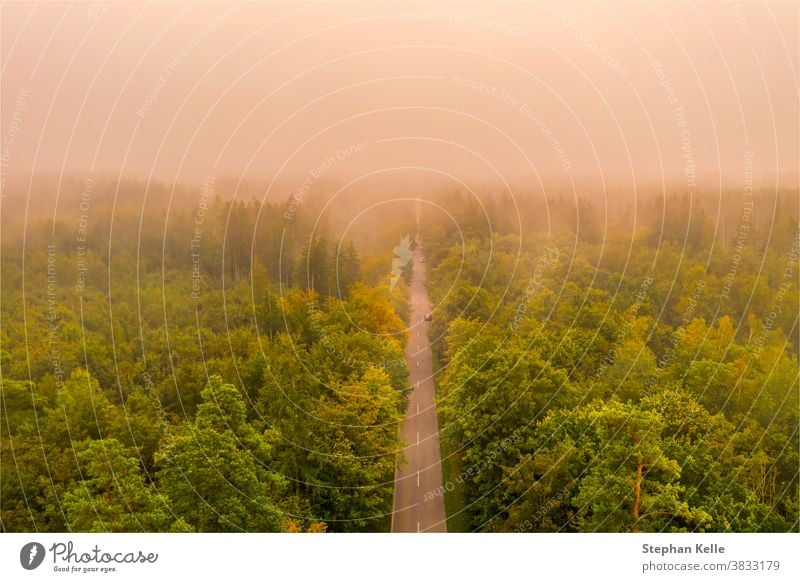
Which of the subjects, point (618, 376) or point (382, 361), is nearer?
point (618, 376)

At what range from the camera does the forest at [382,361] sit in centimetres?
1290

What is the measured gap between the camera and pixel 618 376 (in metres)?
14.9

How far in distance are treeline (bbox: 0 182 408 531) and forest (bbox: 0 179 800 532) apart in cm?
5

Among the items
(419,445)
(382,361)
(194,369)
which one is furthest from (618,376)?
(194,369)

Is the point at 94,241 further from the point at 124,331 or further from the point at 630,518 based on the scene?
the point at 630,518

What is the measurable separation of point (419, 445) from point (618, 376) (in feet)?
13.8

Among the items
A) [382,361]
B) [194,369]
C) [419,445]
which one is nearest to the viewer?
[194,369]

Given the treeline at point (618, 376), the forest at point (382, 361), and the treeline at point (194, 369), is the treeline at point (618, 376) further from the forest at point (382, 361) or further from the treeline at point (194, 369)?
the treeline at point (194, 369)

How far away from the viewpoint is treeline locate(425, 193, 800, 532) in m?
12.9

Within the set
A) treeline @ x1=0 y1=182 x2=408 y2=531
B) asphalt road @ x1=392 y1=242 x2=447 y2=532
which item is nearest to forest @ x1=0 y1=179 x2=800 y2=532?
treeline @ x1=0 y1=182 x2=408 y2=531

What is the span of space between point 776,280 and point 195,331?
499 inches

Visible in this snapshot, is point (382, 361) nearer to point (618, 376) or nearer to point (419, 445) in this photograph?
point (419, 445)

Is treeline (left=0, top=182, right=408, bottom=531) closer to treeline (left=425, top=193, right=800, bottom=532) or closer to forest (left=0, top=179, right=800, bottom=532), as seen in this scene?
forest (left=0, top=179, right=800, bottom=532)
